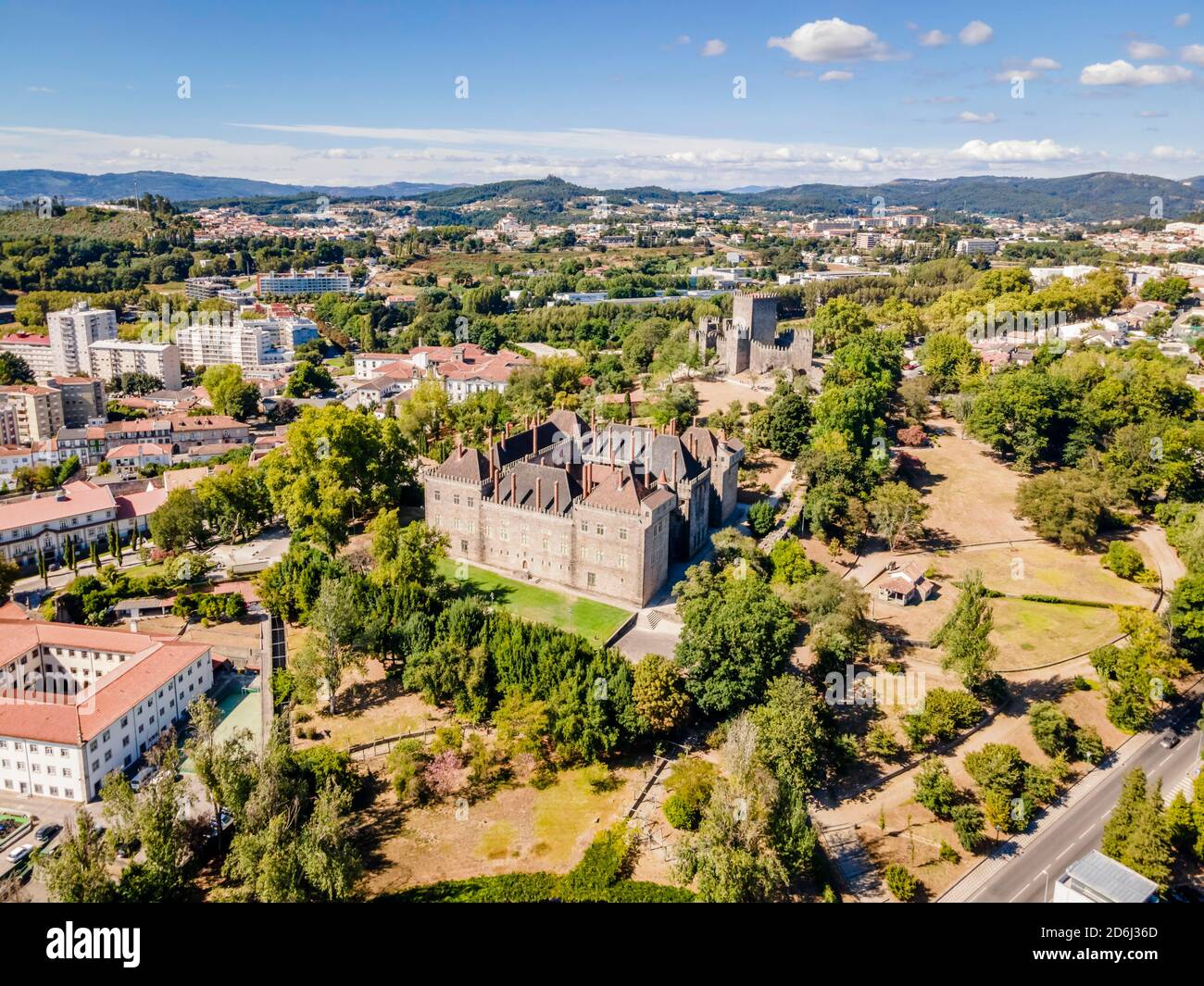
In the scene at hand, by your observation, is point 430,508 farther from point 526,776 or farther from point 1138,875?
point 1138,875

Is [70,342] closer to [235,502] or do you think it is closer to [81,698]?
[235,502]

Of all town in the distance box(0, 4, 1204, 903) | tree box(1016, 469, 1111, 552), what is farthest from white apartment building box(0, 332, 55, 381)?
tree box(1016, 469, 1111, 552)

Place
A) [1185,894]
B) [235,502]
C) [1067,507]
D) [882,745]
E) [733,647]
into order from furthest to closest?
[235,502]
[1067,507]
[733,647]
[882,745]
[1185,894]

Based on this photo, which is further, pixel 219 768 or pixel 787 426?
pixel 787 426

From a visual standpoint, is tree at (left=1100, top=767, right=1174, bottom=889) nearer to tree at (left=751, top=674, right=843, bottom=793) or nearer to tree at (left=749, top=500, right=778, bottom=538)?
tree at (left=751, top=674, right=843, bottom=793)

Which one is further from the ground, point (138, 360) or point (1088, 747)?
point (138, 360)

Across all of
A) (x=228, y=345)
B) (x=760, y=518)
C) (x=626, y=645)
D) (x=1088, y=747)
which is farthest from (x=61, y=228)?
(x=1088, y=747)

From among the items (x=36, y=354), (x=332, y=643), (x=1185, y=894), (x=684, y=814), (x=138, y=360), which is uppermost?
(x=36, y=354)
